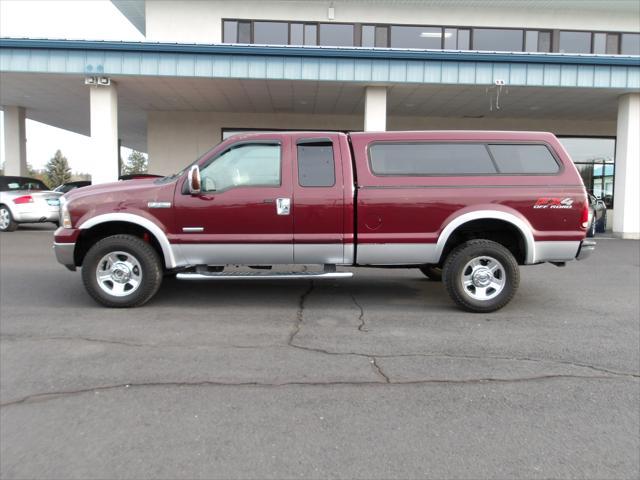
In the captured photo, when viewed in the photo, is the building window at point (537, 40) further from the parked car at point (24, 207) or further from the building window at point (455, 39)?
the parked car at point (24, 207)

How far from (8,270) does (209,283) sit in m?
3.64

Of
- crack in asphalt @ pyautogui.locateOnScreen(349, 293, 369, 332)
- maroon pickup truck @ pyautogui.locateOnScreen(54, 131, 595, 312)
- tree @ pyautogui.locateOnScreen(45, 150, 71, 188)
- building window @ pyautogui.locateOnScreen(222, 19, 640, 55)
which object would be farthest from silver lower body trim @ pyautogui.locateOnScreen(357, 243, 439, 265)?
tree @ pyautogui.locateOnScreen(45, 150, 71, 188)

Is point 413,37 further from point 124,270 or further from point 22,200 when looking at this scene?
point 124,270

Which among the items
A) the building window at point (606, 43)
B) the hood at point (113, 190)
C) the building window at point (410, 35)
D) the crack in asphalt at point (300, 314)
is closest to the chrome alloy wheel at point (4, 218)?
the hood at point (113, 190)

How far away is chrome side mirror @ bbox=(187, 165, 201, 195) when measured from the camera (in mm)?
5844

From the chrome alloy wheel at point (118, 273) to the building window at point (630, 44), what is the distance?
18.9m

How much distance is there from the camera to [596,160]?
20188 mm

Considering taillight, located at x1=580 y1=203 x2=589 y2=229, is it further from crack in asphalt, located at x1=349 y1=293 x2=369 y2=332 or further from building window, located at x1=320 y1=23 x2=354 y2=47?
building window, located at x1=320 y1=23 x2=354 y2=47

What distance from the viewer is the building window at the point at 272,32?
17.8 meters

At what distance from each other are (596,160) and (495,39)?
6340mm

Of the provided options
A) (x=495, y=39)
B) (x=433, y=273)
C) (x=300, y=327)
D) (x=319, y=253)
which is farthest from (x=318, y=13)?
(x=300, y=327)

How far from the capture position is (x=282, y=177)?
6039mm

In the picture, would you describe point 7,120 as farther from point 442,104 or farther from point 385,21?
point 442,104

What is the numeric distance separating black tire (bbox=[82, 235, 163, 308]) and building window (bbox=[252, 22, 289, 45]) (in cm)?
1346
